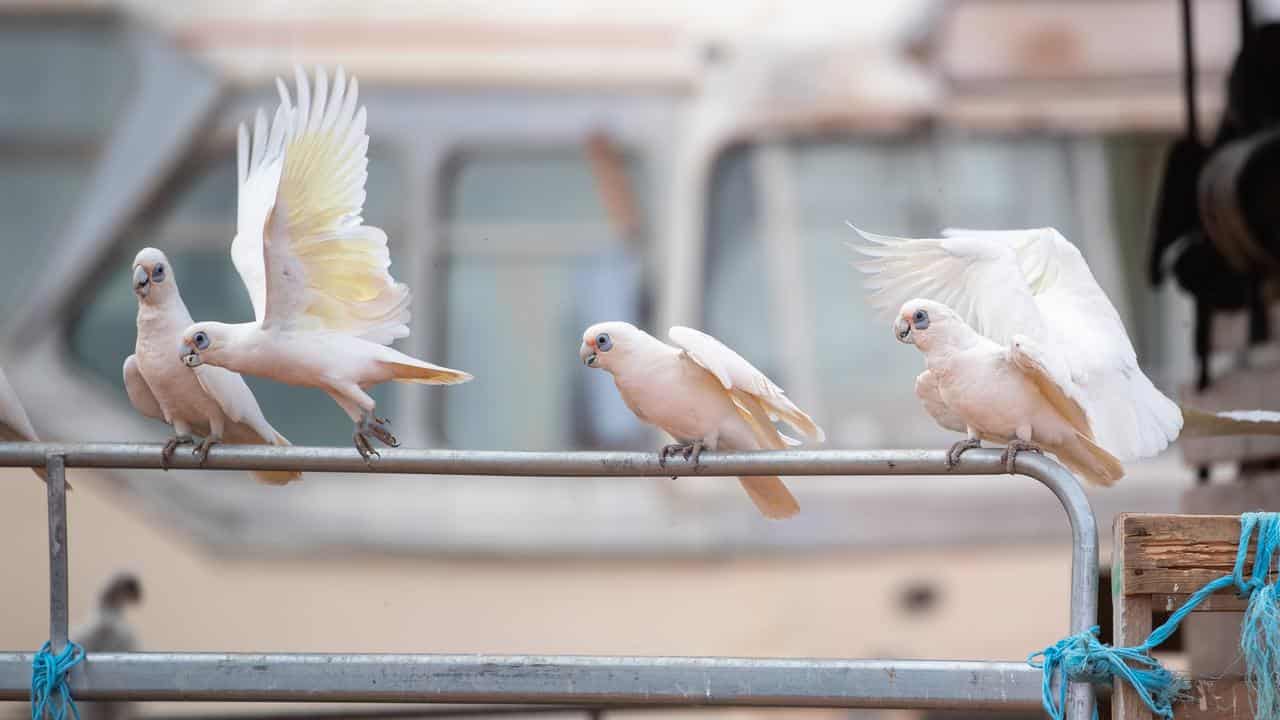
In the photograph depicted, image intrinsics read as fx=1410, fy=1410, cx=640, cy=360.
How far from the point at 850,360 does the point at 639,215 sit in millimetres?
1082

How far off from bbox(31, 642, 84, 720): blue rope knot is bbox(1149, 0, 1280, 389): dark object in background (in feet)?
6.76

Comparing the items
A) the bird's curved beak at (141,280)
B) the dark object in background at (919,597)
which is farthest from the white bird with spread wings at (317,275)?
the dark object in background at (919,597)

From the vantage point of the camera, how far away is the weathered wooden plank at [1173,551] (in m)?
1.48

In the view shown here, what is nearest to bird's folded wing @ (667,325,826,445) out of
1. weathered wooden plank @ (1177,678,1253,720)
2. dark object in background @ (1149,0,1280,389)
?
weathered wooden plank @ (1177,678,1253,720)

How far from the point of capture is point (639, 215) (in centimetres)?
600

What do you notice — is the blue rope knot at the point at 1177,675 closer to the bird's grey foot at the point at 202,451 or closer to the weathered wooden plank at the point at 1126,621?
the weathered wooden plank at the point at 1126,621

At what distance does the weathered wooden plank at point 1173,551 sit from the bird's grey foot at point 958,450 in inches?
7.3

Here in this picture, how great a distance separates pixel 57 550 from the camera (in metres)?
1.66

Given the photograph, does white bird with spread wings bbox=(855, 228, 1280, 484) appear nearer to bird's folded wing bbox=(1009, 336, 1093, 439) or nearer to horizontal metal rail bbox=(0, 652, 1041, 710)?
bird's folded wing bbox=(1009, 336, 1093, 439)

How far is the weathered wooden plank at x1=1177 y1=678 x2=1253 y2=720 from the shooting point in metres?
1.49

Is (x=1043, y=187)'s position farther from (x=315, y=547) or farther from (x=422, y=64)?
(x=315, y=547)

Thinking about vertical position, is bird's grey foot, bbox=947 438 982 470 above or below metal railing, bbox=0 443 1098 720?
above

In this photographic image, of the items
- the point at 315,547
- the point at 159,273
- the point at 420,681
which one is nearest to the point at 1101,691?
the point at 420,681

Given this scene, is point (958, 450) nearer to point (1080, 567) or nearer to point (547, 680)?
point (1080, 567)
